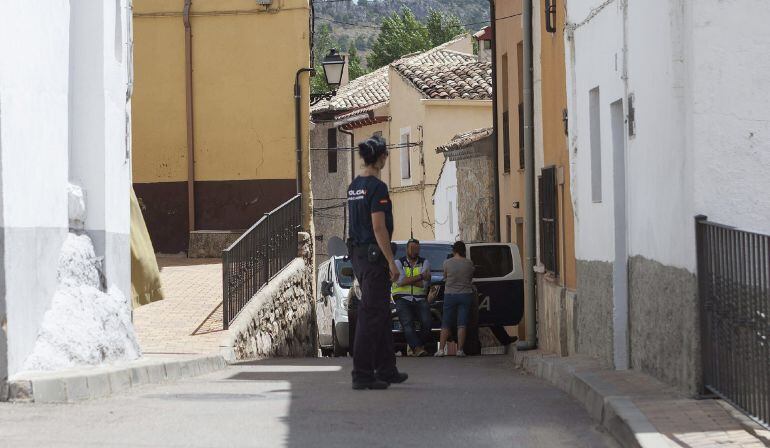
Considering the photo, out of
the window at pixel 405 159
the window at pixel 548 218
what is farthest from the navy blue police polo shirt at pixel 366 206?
the window at pixel 405 159

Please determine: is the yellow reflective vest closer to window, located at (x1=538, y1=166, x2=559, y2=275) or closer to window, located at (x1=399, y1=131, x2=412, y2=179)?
window, located at (x1=538, y1=166, x2=559, y2=275)

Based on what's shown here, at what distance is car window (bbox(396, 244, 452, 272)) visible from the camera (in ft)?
68.9

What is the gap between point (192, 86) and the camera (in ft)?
82.1

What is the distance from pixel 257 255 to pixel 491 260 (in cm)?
410

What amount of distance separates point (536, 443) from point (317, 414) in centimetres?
166

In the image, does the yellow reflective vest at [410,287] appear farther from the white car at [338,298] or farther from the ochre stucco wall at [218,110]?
the ochre stucco wall at [218,110]

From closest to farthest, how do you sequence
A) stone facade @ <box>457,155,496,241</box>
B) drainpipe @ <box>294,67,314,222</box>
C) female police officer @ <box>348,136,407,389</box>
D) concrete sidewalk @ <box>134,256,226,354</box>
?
female police officer @ <box>348,136,407,389</box> → concrete sidewalk @ <box>134,256,226,354</box> → drainpipe @ <box>294,67,314,222</box> → stone facade @ <box>457,155,496,241</box>

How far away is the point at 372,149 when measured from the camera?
9.93 metres

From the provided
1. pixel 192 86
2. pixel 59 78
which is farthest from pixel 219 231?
pixel 59 78

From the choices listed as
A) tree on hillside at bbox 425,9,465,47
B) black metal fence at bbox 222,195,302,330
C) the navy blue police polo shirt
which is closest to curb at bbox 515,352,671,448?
the navy blue police polo shirt

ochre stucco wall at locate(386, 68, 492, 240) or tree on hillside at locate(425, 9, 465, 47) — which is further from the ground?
tree on hillside at locate(425, 9, 465, 47)

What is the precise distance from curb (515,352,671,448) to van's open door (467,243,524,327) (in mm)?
8177

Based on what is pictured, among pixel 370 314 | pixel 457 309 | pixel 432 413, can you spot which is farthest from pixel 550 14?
pixel 432 413

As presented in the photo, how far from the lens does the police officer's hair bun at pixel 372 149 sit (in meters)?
9.91
